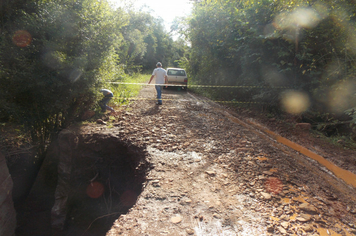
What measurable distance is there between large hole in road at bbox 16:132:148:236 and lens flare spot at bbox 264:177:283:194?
224 centimetres

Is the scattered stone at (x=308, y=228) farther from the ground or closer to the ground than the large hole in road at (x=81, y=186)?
farther from the ground

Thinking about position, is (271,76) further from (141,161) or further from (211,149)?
(141,161)

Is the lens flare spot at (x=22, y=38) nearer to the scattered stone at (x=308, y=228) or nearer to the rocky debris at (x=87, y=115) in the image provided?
the rocky debris at (x=87, y=115)

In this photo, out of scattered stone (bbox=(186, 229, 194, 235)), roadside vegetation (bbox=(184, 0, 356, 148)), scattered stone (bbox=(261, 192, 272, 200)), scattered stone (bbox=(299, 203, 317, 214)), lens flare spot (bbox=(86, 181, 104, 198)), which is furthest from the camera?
roadside vegetation (bbox=(184, 0, 356, 148))

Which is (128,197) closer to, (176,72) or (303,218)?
(303,218)

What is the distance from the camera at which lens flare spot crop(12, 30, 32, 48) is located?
3.58 metres

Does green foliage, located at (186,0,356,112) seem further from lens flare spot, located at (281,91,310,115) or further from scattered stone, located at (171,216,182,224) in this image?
scattered stone, located at (171,216,182,224)

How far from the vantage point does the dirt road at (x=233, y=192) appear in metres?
2.40

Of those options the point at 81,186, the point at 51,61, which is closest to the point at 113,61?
the point at 51,61

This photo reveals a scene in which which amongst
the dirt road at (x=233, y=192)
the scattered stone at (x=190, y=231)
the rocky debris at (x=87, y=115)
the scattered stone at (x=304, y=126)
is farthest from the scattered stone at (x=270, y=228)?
the rocky debris at (x=87, y=115)

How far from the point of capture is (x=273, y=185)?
124 inches

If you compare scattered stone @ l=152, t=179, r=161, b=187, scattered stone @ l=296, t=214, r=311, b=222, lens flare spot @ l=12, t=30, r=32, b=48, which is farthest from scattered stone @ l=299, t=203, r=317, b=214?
lens flare spot @ l=12, t=30, r=32, b=48

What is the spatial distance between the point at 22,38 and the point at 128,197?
369 centimetres

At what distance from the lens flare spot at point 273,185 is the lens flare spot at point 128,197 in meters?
2.54
